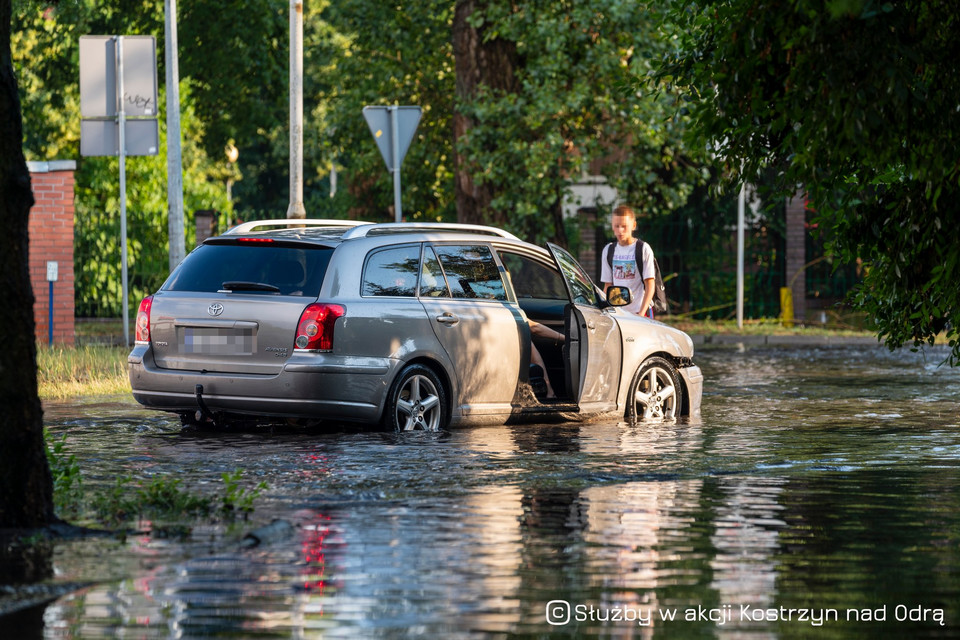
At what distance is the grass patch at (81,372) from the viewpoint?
16.2m

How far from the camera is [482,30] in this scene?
26469mm

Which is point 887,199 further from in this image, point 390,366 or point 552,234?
point 552,234

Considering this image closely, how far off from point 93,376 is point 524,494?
9285mm

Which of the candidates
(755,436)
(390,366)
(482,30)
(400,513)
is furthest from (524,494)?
(482,30)

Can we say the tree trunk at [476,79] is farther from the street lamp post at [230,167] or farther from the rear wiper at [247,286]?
the rear wiper at [247,286]

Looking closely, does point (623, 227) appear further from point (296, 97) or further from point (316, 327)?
point (296, 97)

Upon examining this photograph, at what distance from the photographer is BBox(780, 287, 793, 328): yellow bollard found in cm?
3027

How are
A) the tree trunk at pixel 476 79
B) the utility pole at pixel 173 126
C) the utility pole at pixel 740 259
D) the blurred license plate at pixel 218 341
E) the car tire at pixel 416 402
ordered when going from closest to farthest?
the blurred license plate at pixel 218 341
the car tire at pixel 416 402
the utility pole at pixel 173 126
the tree trunk at pixel 476 79
the utility pole at pixel 740 259

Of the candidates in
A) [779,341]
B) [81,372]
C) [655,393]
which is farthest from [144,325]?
[779,341]

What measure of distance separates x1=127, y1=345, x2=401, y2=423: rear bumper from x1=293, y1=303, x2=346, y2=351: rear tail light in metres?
0.08

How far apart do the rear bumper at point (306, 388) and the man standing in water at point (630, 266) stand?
429 centimetres

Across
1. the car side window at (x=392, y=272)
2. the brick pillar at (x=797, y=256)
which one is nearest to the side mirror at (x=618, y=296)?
the car side window at (x=392, y=272)

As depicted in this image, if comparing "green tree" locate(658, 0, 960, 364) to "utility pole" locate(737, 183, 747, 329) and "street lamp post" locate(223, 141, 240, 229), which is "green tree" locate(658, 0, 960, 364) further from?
"street lamp post" locate(223, 141, 240, 229)

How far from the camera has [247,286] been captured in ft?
38.1
